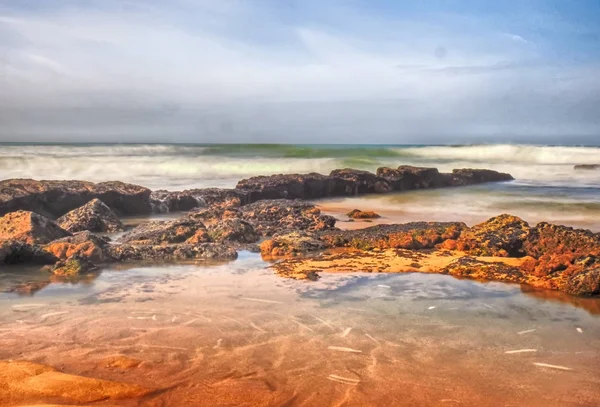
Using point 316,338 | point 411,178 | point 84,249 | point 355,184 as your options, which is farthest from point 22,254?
point 411,178

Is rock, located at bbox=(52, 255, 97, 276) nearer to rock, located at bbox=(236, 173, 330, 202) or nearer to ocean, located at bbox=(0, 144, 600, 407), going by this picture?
ocean, located at bbox=(0, 144, 600, 407)

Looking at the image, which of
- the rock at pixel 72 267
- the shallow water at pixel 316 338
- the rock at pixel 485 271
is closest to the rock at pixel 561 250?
the rock at pixel 485 271

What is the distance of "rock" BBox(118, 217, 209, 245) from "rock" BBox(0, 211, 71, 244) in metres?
1.06

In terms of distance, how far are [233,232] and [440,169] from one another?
2818 centimetres

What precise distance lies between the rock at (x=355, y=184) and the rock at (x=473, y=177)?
427 cm

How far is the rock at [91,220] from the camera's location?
1051 cm

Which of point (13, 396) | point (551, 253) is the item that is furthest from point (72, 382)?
point (551, 253)

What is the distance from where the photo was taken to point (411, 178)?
21.7 metres

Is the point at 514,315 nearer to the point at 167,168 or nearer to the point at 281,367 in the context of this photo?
the point at 281,367

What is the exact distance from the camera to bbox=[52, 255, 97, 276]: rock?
640cm

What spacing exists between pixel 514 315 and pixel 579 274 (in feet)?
4.57

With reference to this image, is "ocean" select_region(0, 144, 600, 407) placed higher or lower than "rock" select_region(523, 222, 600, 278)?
lower

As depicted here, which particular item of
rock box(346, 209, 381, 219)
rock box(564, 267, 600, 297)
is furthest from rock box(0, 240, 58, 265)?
rock box(346, 209, 381, 219)

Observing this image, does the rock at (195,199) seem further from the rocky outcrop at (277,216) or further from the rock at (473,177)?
the rock at (473,177)
